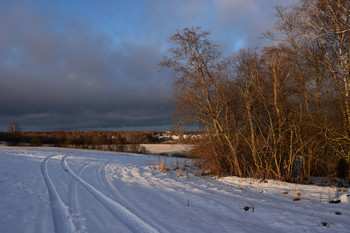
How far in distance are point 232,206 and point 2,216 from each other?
5763 millimetres

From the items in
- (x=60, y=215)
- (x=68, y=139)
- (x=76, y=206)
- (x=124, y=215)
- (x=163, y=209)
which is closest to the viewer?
(x=60, y=215)

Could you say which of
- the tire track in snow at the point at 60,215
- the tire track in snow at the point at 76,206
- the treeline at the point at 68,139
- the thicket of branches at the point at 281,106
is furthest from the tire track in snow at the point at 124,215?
the treeline at the point at 68,139

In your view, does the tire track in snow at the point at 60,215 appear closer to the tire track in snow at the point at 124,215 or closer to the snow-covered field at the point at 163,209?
the snow-covered field at the point at 163,209

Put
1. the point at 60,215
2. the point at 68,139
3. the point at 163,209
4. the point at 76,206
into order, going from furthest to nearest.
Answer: the point at 68,139 < the point at 163,209 < the point at 76,206 < the point at 60,215

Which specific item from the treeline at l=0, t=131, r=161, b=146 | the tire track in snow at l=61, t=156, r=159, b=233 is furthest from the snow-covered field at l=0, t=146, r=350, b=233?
the treeline at l=0, t=131, r=161, b=146

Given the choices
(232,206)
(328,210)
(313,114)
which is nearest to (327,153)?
(313,114)

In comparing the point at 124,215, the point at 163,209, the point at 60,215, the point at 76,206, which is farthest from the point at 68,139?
the point at 124,215

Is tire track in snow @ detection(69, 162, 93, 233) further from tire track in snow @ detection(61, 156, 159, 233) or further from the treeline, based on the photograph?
the treeline

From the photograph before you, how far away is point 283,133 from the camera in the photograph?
10.4 meters

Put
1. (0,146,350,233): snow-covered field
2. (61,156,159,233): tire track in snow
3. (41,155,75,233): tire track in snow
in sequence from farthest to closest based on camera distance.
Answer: (0,146,350,233): snow-covered field → (61,156,159,233): tire track in snow → (41,155,75,233): tire track in snow

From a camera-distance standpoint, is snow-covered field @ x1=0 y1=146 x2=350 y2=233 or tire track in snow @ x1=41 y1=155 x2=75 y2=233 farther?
snow-covered field @ x1=0 y1=146 x2=350 y2=233

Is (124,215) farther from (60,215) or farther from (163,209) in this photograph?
(60,215)

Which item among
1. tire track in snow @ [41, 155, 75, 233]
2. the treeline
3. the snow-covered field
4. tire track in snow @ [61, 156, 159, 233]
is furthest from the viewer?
the treeline

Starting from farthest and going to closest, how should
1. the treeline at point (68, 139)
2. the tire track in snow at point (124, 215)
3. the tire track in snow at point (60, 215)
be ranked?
the treeline at point (68, 139)
the tire track in snow at point (124, 215)
the tire track in snow at point (60, 215)
